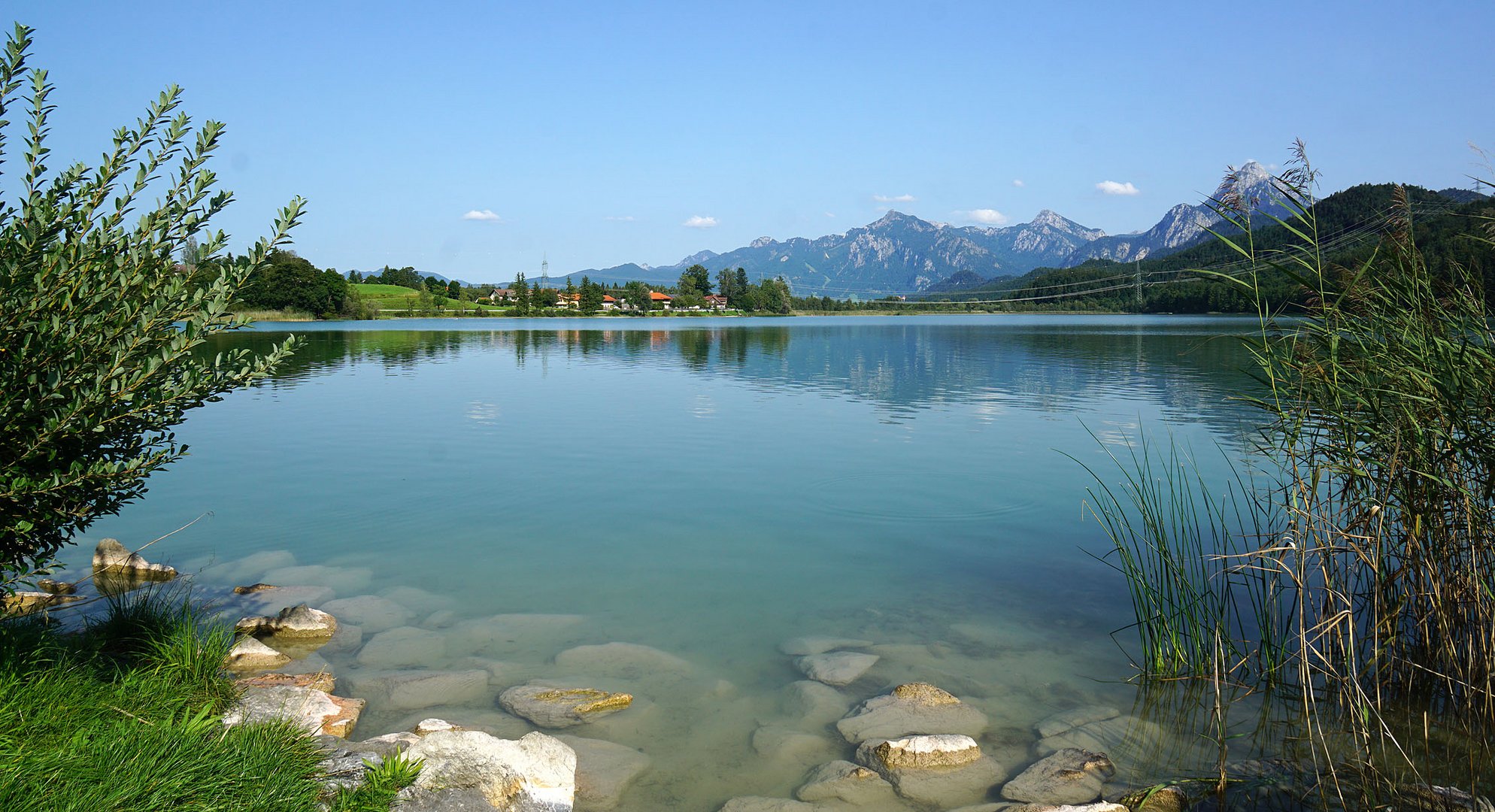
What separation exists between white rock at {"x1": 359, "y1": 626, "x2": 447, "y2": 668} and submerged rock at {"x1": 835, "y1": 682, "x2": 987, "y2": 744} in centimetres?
365

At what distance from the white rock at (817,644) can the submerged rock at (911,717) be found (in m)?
1.16

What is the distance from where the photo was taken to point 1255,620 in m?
8.25

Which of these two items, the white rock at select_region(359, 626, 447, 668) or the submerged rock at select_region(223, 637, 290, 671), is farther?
the white rock at select_region(359, 626, 447, 668)

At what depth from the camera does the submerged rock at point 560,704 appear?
6.42 meters

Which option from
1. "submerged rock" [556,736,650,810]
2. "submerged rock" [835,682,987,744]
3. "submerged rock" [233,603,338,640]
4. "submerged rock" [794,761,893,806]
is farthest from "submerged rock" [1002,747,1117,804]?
"submerged rock" [233,603,338,640]

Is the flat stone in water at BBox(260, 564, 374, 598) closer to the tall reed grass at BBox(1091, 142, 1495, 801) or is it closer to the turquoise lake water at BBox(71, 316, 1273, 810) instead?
the turquoise lake water at BBox(71, 316, 1273, 810)

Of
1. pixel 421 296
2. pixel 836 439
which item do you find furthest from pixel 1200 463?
pixel 421 296

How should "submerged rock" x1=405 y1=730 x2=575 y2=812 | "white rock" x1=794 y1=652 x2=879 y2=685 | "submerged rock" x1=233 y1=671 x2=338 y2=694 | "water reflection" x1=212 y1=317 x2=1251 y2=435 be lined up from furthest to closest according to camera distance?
"water reflection" x1=212 y1=317 x2=1251 y2=435, "white rock" x1=794 y1=652 x2=879 y2=685, "submerged rock" x1=233 y1=671 x2=338 y2=694, "submerged rock" x1=405 y1=730 x2=575 y2=812

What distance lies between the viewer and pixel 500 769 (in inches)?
196

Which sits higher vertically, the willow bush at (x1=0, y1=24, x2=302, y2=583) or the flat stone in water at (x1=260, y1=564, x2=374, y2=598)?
the willow bush at (x1=0, y1=24, x2=302, y2=583)

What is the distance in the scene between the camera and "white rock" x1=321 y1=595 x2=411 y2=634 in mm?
8375

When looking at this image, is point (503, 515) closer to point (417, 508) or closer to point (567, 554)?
point (417, 508)

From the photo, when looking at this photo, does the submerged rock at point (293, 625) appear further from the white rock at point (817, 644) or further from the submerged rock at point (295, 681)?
the white rock at point (817, 644)

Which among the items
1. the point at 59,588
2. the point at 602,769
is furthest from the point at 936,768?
the point at 59,588
